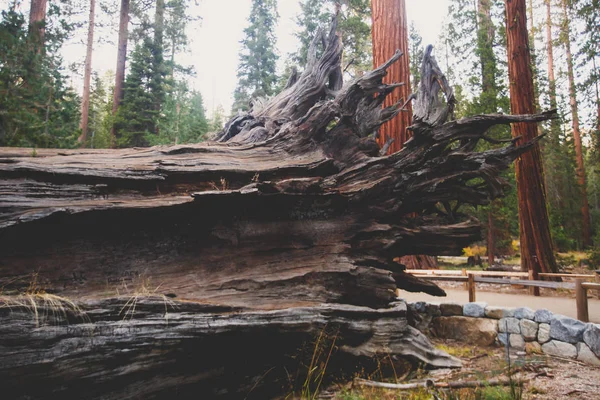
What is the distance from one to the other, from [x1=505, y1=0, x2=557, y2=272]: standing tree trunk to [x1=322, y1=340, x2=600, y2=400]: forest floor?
601cm

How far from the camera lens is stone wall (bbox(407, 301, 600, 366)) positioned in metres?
6.34

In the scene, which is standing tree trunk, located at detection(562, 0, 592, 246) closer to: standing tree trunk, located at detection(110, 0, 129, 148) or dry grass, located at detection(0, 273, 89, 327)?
standing tree trunk, located at detection(110, 0, 129, 148)

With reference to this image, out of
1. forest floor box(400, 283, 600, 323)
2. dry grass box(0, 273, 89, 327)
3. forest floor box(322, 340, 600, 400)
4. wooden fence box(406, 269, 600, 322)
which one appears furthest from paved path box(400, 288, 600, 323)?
dry grass box(0, 273, 89, 327)

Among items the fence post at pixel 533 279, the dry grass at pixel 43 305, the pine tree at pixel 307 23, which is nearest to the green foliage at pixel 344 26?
the pine tree at pixel 307 23

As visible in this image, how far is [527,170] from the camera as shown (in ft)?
38.2

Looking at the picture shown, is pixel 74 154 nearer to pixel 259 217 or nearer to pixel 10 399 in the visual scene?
pixel 259 217

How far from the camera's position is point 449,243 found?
6.62m

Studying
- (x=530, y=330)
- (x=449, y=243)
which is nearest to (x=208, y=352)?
(x=449, y=243)

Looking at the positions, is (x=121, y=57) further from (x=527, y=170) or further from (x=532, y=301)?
(x=532, y=301)

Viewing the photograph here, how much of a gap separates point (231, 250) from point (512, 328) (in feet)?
19.3

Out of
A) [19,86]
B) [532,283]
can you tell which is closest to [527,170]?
[532,283]

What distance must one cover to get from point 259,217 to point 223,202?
71cm

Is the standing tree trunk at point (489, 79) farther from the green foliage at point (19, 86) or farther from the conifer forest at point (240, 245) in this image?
the green foliage at point (19, 86)

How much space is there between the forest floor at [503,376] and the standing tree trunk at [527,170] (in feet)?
19.7
